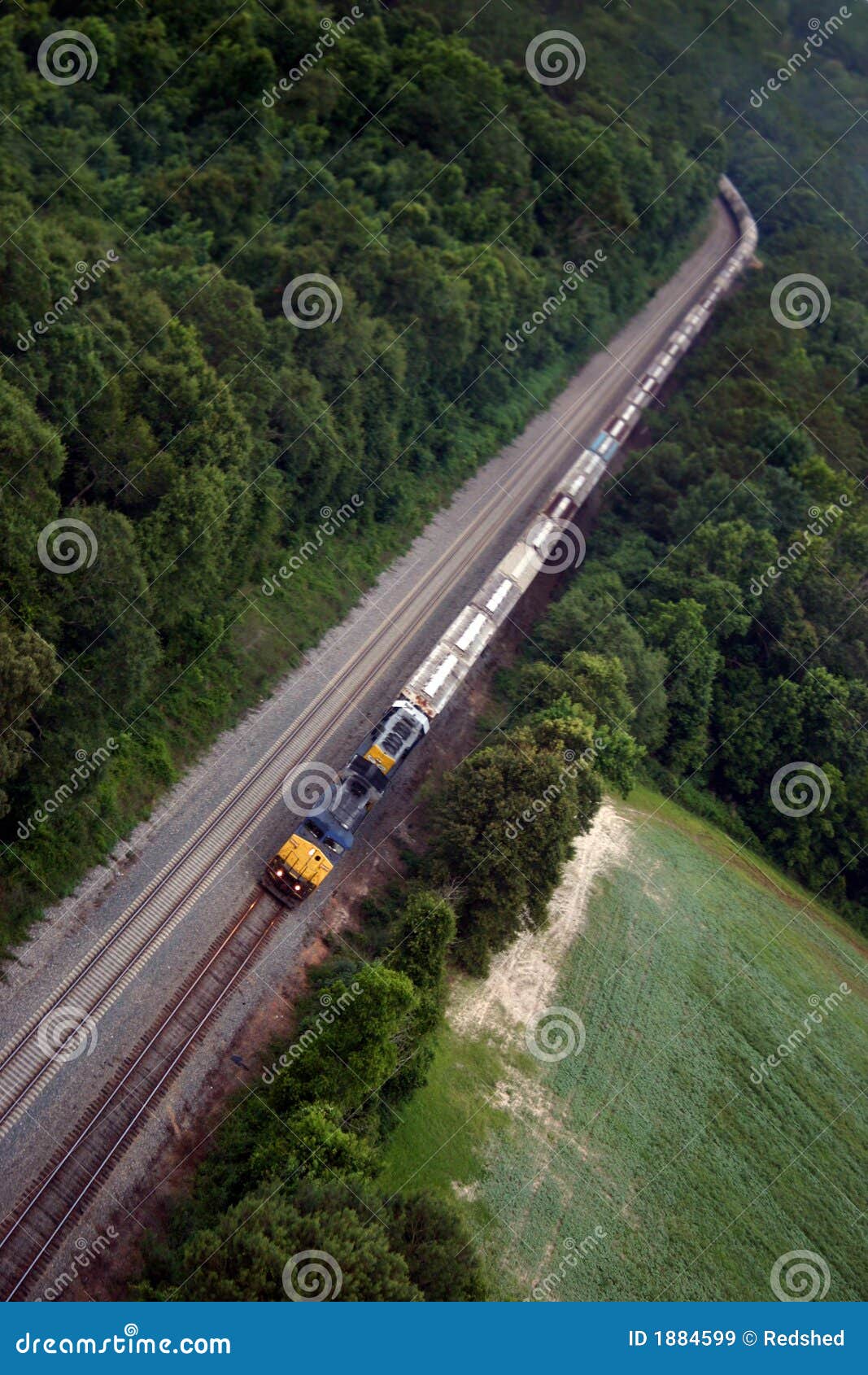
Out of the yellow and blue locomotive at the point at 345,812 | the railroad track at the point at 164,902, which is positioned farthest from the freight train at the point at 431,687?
the railroad track at the point at 164,902

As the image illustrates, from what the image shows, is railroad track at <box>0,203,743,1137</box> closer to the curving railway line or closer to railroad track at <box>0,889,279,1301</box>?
the curving railway line

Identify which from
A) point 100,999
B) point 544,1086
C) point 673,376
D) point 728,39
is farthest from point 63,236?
point 728,39

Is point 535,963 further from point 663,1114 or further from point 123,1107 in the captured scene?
point 123,1107

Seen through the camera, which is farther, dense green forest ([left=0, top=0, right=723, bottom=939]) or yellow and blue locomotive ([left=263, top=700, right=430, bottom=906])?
yellow and blue locomotive ([left=263, top=700, right=430, bottom=906])

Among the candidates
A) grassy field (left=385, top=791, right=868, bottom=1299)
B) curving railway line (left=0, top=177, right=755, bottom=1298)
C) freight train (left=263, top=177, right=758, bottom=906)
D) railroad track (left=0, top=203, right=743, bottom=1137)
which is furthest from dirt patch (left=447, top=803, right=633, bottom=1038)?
railroad track (left=0, top=203, right=743, bottom=1137)

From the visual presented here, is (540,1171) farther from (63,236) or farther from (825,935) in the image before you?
(63,236)

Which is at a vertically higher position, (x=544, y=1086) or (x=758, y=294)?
(x=758, y=294)

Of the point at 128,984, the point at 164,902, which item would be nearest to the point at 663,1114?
the point at 164,902
